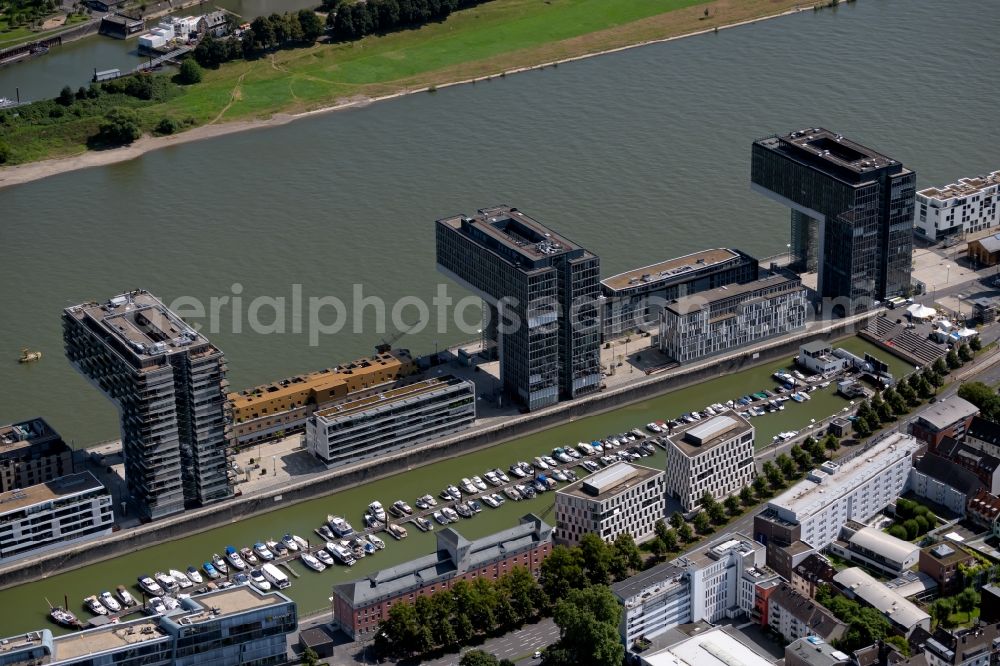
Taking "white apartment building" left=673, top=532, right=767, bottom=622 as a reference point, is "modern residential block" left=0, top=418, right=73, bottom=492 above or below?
above

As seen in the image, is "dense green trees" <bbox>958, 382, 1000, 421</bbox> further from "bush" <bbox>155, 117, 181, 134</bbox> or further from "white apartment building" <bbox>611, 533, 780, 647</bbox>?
"bush" <bbox>155, 117, 181, 134</bbox>

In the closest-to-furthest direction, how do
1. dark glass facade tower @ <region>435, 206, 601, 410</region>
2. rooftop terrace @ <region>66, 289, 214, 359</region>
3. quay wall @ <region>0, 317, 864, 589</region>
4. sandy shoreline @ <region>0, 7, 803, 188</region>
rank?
quay wall @ <region>0, 317, 864, 589</region> → rooftop terrace @ <region>66, 289, 214, 359</region> → dark glass facade tower @ <region>435, 206, 601, 410</region> → sandy shoreline @ <region>0, 7, 803, 188</region>

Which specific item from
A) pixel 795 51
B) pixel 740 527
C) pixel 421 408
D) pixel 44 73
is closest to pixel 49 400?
pixel 421 408

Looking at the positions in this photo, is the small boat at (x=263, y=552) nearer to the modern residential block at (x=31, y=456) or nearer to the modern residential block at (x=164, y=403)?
the modern residential block at (x=164, y=403)

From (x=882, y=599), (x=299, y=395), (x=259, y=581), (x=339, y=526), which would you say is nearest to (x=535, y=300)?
(x=299, y=395)

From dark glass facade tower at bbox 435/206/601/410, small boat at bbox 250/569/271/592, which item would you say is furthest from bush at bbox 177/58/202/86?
small boat at bbox 250/569/271/592

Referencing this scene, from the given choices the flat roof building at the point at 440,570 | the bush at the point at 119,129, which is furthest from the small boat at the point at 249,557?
the bush at the point at 119,129
